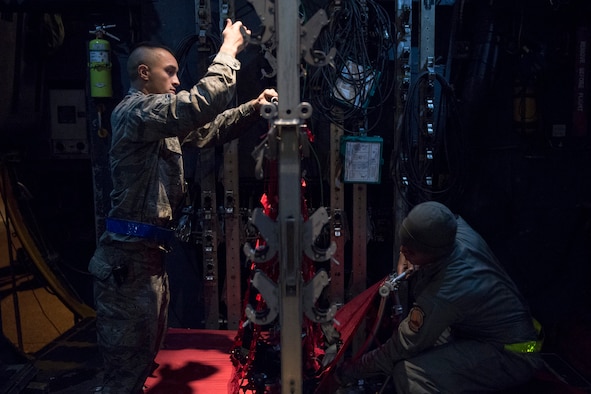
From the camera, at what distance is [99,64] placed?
396 cm

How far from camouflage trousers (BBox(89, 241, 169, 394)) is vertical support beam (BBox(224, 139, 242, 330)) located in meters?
1.18

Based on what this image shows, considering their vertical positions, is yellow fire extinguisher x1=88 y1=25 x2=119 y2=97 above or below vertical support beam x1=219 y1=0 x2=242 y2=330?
above

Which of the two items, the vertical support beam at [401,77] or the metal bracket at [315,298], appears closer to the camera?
the metal bracket at [315,298]

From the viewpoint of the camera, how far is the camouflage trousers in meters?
2.83

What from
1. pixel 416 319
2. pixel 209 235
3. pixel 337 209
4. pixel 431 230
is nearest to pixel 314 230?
pixel 431 230

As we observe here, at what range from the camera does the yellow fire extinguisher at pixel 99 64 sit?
156 inches

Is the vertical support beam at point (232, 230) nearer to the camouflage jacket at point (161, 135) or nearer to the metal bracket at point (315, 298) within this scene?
the camouflage jacket at point (161, 135)

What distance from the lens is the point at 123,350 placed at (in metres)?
2.85

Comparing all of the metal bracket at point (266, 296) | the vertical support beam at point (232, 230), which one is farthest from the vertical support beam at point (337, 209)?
the metal bracket at point (266, 296)

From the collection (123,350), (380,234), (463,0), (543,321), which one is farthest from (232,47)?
(543,321)

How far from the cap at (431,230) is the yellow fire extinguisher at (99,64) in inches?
108

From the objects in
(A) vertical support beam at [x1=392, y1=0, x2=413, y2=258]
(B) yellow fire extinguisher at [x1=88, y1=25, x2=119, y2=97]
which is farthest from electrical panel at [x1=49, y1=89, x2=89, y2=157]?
(A) vertical support beam at [x1=392, y1=0, x2=413, y2=258]

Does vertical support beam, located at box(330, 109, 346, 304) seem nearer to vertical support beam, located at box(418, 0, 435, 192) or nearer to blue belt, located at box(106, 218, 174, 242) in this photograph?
vertical support beam, located at box(418, 0, 435, 192)

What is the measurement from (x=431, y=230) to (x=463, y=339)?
75 centimetres
